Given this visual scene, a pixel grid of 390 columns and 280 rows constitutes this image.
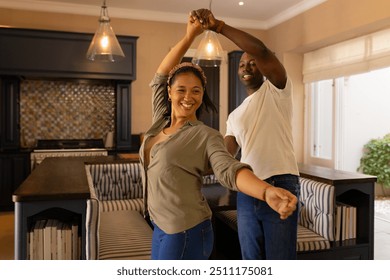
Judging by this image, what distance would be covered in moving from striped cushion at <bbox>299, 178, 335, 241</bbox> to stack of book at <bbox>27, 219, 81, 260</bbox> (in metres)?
1.27

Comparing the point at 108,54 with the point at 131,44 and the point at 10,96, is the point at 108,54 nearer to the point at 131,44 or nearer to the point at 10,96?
the point at 131,44

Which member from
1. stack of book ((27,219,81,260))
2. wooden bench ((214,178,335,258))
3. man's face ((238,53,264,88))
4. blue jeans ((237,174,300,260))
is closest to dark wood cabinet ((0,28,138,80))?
wooden bench ((214,178,335,258))

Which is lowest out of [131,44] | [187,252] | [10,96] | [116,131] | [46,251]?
[46,251]

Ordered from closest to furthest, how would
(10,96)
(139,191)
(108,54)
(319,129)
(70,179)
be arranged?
1. (70,179)
2. (108,54)
3. (139,191)
4. (10,96)
5. (319,129)

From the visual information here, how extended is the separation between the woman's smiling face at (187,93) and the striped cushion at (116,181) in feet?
6.59

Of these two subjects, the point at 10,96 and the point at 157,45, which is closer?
the point at 10,96

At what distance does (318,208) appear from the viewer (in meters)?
2.06

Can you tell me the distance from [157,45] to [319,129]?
214 cm

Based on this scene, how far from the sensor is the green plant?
14.6 ft

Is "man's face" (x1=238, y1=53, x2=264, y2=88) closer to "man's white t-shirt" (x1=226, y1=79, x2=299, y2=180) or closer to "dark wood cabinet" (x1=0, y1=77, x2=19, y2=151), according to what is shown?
"man's white t-shirt" (x1=226, y1=79, x2=299, y2=180)

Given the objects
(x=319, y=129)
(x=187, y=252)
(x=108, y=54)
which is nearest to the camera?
(x=187, y=252)

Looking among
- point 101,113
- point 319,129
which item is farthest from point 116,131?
point 319,129
